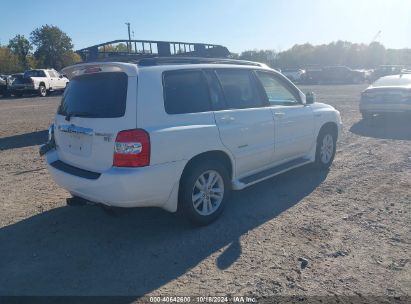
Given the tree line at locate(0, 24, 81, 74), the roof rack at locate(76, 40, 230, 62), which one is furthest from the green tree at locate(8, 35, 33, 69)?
the roof rack at locate(76, 40, 230, 62)

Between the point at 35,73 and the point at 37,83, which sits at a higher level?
the point at 35,73

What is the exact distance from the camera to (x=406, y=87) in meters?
10.9

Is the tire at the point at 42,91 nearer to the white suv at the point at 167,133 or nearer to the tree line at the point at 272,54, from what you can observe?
the white suv at the point at 167,133

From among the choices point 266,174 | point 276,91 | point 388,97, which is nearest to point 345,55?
point 388,97

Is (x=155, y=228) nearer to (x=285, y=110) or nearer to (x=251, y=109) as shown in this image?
(x=251, y=109)

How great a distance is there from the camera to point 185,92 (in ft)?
14.1

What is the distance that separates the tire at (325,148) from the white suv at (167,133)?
3.91 feet

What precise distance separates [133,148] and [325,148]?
12.9 feet

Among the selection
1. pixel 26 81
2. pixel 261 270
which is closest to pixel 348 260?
pixel 261 270

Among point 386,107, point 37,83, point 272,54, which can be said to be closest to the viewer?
point 386,107

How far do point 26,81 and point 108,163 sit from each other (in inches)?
1039

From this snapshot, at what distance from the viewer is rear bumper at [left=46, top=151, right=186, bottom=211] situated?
3.74 metres

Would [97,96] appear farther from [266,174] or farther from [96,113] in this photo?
[266,174]

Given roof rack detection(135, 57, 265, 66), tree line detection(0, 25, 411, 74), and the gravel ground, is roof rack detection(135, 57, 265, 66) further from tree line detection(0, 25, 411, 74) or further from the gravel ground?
tree line detection(0, 25, 411, 74)
